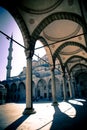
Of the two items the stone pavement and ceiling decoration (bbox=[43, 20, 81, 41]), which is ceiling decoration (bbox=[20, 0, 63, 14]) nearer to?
ceiling decoration (bbox=[43, 20, 81, 41])

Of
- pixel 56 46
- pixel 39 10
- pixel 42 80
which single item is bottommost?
pixel 42 80

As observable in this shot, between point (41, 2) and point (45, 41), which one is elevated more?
point (41, 2)

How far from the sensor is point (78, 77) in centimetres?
3234

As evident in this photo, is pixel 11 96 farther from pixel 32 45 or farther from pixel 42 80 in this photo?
pixel 32 45

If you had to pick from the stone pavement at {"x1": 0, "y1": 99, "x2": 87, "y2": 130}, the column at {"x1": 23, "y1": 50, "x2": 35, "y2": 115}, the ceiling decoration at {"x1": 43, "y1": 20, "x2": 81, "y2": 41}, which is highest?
the ceiling decoration at {"x1": 43, "y1": 20, "x2": 81, "y2": 41}

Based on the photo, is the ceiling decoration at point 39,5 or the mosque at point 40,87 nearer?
the ceiling decoration at point 39,5

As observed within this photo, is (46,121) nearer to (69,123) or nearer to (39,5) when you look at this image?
(69,123)

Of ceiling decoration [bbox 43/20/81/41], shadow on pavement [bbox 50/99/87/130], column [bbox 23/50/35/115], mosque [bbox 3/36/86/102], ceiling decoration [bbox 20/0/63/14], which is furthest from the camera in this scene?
mosque [bbox 3/36/86/102]

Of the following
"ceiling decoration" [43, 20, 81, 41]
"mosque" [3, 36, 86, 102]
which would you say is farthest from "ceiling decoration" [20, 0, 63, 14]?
"mosque" [3, 36, 86, 102]

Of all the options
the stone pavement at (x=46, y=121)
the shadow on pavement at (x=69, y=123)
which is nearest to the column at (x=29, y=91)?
the stone pavement at (x=46, y=121)

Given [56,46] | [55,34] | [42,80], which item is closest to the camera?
[55,34]

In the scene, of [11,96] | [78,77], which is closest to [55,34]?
[78,77]

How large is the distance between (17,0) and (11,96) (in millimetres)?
39506

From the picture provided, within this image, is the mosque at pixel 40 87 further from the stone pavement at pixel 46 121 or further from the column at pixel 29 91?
the stone pavement at pixel 46 121
